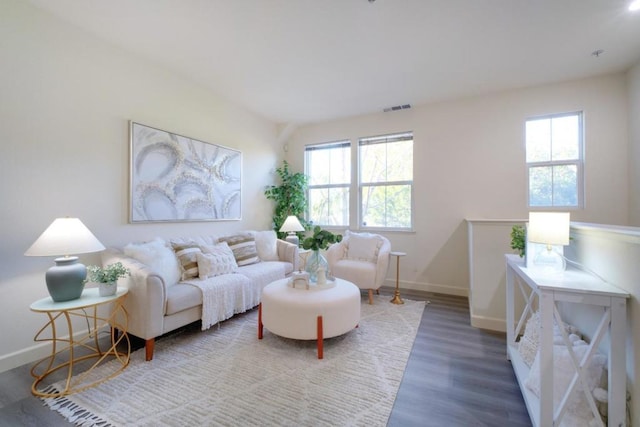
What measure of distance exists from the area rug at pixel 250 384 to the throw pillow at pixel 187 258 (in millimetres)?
580

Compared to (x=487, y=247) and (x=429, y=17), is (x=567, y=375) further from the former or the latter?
(x=429, y=17)

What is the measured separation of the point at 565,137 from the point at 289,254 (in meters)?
3.97

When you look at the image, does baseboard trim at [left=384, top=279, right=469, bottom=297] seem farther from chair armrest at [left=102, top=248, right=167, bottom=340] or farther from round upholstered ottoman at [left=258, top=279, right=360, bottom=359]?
chair armrest at [left=102, top=248, right=167, bottom=340]

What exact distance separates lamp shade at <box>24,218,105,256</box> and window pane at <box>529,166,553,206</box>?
479 cm

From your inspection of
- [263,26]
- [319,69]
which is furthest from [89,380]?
[319,69]

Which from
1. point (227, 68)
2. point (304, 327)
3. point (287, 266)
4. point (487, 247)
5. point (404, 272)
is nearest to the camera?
point (304, 327)

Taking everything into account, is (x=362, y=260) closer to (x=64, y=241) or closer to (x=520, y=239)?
(x=520, y=239)

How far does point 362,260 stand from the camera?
3.73 meters

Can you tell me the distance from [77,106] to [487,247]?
4.17m

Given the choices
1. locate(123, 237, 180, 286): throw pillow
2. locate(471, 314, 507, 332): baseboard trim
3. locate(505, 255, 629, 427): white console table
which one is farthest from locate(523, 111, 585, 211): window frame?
locate(123, 237, 180, 286): throw pillow

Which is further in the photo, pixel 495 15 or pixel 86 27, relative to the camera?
pixel 86 27

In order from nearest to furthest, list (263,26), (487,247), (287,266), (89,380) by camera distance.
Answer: (89,380)
(263,26)
(487,247)
(287,266)

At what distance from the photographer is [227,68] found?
304 cm

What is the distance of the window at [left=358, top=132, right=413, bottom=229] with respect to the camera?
4.26 m
